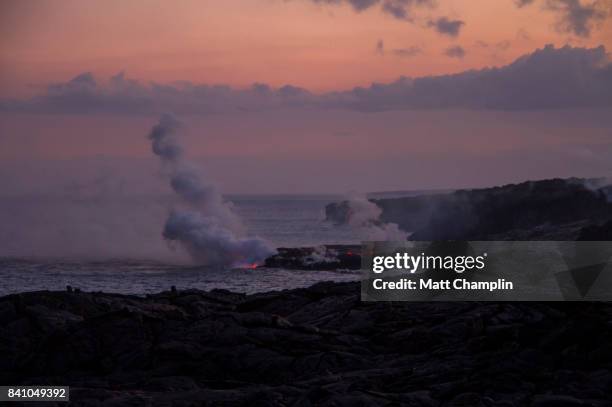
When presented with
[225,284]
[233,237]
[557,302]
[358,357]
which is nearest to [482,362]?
[358,357]

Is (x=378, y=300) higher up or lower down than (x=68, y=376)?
higher up

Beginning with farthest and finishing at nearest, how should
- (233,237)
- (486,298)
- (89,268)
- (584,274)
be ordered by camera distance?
(233,237) < (89,268) < (584,274) < (486,298)

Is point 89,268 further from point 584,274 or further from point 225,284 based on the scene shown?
point 584,274

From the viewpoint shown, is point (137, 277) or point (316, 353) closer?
point (316, 353)

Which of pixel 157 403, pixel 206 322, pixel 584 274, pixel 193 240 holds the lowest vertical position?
pixel 157 403

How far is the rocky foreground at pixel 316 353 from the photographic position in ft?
115

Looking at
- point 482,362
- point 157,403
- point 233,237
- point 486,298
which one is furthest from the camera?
point 233,237

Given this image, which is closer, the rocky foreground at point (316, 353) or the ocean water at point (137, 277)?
the rocky foreground at point (316, 353)

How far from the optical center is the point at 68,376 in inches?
1670

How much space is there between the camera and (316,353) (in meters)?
42.5

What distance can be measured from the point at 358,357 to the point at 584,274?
2575 centimetres

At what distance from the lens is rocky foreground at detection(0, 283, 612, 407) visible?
115 ft

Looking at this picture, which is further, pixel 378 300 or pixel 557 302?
pixel 378 300

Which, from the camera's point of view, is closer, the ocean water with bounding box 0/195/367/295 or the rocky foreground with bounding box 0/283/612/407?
the rocky foreground with bounding box 0/283/612/407
